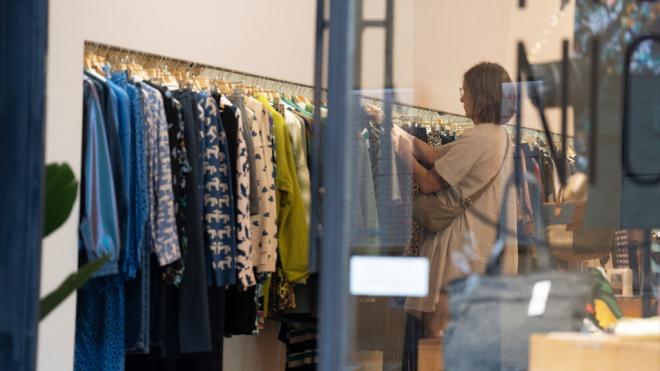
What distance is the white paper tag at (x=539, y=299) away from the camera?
2635 mm

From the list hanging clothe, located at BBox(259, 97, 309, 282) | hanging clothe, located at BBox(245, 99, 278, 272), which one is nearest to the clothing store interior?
hanging clothe, located at BBox(245, 99, 278, 272)

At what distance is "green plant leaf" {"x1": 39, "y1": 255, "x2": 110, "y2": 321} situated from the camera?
2.61 meters

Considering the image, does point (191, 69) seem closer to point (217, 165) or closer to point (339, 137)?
point (217, 165)

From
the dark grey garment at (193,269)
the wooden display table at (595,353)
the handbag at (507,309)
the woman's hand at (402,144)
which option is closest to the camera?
the wooden display table at (595,353)

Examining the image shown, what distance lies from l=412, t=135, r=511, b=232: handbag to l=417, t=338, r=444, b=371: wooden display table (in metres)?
0.29

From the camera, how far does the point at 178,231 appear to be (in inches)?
181

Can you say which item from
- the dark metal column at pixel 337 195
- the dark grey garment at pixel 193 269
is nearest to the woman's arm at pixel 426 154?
the dark metal column at pixel 337 195

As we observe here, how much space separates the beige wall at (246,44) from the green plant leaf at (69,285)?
2.41 ft

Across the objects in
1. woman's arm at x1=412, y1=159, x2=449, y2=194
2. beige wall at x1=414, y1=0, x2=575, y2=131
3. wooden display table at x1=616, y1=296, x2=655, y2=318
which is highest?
beige wall at x1=414, y1=0, x2=575, y2=131

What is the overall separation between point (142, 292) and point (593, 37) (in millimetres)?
2343

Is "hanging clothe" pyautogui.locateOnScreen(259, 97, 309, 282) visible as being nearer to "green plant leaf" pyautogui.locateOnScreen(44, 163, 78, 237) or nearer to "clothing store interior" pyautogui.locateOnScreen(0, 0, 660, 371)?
"clothing store interior" pyautogui.locateOnScreen(0, 0, 660, 371)

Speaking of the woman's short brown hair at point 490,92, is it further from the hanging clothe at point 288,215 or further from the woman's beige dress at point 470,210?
the hanging clothe at point 288,215

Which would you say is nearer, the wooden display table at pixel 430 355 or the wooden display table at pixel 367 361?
the wooden display table at pixel 367 361

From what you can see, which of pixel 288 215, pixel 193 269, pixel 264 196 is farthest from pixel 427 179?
pixel 288 215
